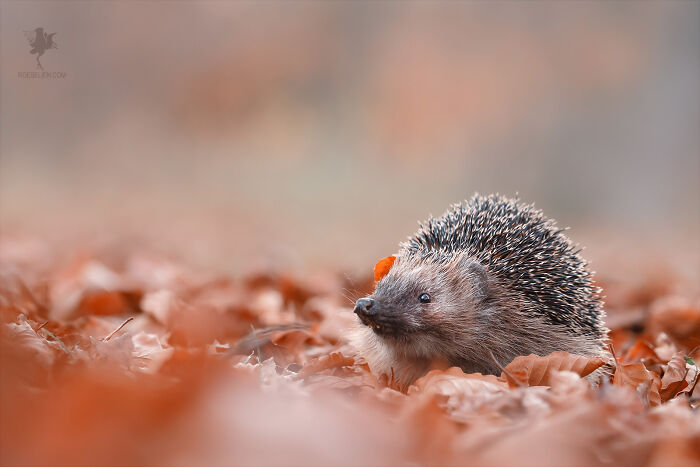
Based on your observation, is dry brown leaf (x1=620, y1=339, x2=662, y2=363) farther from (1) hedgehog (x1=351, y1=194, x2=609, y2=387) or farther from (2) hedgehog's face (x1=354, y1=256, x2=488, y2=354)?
(2) hedgehog's face (x1=354, y1=256, x2=488, y2=354)

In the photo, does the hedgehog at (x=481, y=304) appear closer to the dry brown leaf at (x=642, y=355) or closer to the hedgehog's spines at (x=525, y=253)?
the hedgehog's spines at (x=525, y=253)

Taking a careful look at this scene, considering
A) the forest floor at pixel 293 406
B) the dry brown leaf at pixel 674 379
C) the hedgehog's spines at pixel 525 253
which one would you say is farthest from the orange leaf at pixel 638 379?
the hedgehog's spines at pixel 525 253

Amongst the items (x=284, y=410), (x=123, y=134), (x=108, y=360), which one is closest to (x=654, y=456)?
(x=284, y=410)

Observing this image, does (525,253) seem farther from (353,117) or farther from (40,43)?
(353,117)

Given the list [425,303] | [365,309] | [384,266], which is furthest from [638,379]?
[384,266]

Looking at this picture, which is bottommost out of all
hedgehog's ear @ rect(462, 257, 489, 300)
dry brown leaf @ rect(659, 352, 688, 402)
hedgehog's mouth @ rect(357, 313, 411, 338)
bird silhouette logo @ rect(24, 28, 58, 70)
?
dry brown leaf @ rect(659, 352, 688, 402)

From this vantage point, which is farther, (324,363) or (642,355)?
(642,355)

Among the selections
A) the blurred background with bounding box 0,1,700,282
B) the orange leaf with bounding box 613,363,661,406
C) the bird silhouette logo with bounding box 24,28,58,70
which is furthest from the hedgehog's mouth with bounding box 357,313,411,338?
the blurred background with bounding box 0,1,700,282
